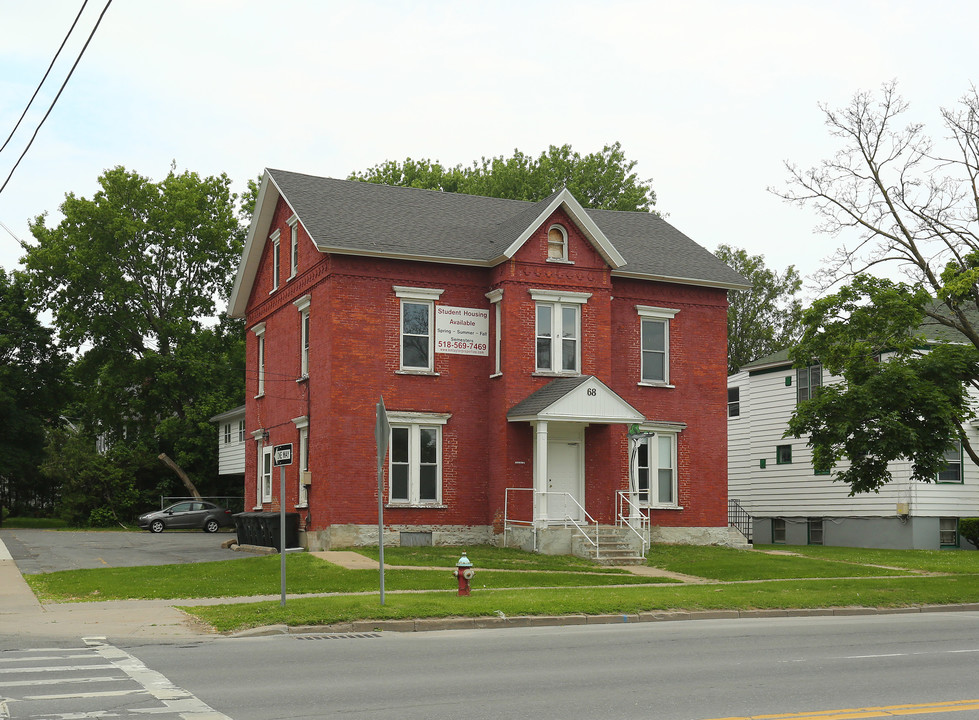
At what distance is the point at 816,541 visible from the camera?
40.3m

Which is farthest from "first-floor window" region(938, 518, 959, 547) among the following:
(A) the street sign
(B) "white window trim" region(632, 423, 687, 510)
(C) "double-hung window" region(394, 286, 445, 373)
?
(A) the street sign

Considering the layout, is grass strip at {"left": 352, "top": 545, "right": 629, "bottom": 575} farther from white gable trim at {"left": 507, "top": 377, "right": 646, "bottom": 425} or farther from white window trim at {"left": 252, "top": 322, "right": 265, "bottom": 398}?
white window trim at {"left": 252, "top": 322, "right": 265, "bottom": 398}

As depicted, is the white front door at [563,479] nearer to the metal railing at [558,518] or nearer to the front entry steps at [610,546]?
the metal railing at [558,518]

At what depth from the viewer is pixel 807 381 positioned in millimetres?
40000

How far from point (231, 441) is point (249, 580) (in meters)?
27.9

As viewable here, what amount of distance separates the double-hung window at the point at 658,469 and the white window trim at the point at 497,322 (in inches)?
199

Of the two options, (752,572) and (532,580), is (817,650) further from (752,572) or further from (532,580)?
(752,572)

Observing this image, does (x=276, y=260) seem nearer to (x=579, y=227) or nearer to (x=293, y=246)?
(x=293, y=246)

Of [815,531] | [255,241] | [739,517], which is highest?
[255,241]

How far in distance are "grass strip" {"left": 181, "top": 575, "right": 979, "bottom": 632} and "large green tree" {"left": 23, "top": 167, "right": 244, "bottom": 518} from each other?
109 feet

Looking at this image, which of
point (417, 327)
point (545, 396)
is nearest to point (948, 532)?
point (545, 396)

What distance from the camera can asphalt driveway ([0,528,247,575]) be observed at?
1065 inches

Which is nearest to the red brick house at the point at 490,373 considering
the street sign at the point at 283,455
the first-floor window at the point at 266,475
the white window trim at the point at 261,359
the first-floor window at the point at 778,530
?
the first-floor window at the point at 266,475

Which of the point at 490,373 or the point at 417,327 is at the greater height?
the point at 417,327
